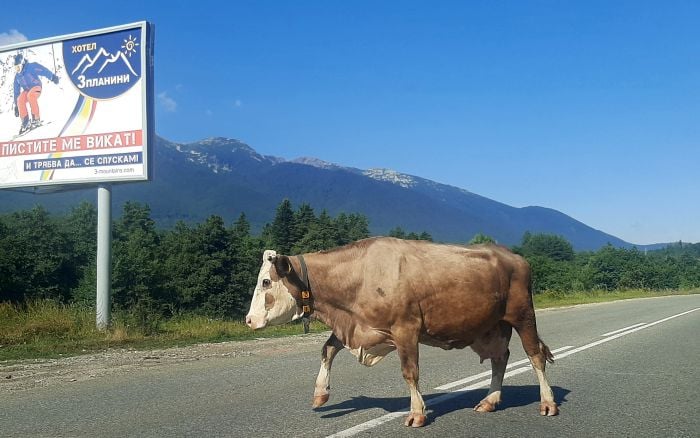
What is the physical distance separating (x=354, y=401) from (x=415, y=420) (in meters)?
1.34

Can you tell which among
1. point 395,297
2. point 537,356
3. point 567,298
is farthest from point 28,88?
point 567,298

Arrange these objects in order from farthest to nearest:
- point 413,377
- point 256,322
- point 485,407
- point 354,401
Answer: point 354,401 → point 485,407 → point 256,322 → point 413,377

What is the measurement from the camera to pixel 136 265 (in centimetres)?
4056

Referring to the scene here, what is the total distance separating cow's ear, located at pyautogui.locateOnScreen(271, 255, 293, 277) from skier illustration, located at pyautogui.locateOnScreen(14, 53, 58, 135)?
13633 millimetres

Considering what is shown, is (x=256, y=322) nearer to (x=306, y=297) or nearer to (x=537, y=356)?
(x=306, y=297)

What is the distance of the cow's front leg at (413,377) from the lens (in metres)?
5.09

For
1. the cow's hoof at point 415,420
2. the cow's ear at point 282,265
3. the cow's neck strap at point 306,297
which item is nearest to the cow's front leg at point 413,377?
the cow's hoof at point 415,420

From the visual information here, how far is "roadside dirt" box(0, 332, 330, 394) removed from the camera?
8.07 metres

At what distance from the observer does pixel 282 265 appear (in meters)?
5.20

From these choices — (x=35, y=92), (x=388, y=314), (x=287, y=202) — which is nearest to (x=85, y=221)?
(x=287, y=202)

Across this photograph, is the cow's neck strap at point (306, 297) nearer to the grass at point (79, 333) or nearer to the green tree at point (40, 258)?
the grass at point (79, 333)

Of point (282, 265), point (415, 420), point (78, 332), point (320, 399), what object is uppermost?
point (282, 265)

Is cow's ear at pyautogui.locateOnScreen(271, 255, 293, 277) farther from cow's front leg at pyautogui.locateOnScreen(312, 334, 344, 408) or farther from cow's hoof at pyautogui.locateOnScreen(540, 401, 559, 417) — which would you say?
cow's hoof at pyautogui.locateOnScreen(540, 401, 559, 417)

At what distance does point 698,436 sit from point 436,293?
244 centimetres
